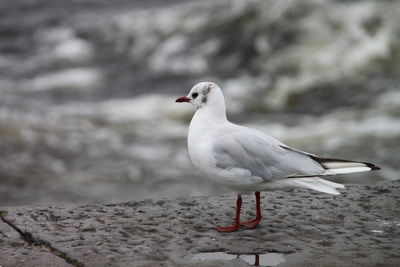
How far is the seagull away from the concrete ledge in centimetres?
19

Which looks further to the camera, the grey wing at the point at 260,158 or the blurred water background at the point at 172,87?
the blurred water background at the point at 172,87

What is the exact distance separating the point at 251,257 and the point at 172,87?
6.96m

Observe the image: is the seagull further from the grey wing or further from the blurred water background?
the blurred water background

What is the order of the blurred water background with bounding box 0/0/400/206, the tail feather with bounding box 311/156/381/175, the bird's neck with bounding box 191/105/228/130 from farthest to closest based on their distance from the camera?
the blurred water background with bounding box 0/0/400/206, the bird's neck with bounding box 191/105/228/130, the tail feather with bounding box 311/156/381/175

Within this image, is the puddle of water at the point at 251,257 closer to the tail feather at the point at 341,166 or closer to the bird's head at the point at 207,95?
the tail feather at the point at 341,166

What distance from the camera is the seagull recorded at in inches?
129

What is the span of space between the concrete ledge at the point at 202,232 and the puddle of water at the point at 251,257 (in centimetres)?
3

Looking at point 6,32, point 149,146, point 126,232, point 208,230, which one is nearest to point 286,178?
point 208,230

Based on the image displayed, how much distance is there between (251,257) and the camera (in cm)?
296

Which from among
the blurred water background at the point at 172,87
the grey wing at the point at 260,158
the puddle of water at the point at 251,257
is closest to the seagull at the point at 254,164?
the grey wing at the point at 260,158

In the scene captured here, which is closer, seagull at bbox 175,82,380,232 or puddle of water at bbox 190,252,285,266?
puddle of water at bbox 190,252,285,266

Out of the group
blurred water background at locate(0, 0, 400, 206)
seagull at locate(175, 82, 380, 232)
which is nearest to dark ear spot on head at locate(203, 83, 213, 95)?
seagull at locate(175, 82, 380, 232)

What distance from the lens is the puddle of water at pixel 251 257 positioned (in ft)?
9.50

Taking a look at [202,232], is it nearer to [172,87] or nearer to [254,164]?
[254,164]
